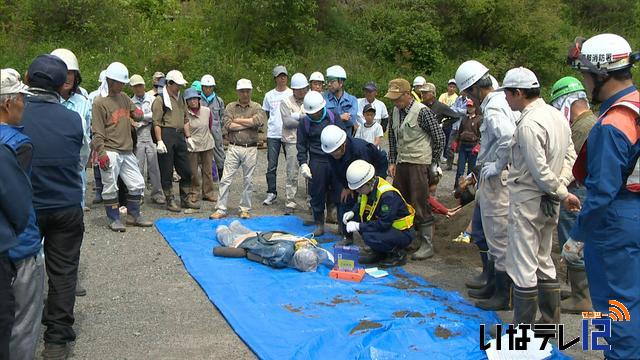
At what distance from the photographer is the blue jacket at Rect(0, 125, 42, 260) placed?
10.7ft

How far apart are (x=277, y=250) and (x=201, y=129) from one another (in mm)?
3308

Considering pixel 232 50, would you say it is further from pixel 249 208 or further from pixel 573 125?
pixel 573 125

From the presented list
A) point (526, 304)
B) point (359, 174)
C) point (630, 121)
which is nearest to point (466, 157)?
point (359, 174)

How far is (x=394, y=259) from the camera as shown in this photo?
21.4 ft

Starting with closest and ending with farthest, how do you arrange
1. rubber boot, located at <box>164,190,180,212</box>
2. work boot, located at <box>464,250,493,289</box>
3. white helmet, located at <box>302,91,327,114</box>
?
work boot, located at <box>464,250,493,289</box>, white helmet, located at <box>302,91,327,114</box>, rubber boot, located at <box>164,190,180,212</box>

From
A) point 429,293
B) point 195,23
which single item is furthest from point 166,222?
point 195,23

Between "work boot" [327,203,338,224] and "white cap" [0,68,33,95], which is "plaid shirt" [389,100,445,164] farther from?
"white cap" [0,68,33,95]

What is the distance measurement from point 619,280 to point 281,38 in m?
18.6

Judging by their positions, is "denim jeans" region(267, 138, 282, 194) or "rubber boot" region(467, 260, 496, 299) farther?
"denim jeans" region(267, 138, 282, 194)

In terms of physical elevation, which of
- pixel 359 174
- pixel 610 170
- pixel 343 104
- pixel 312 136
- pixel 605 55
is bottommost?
pixel 359 174

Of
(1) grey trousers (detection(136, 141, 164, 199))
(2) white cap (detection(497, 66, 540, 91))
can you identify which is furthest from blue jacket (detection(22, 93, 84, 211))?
(1) grey trousers (detection(136, 141, 164, 199))

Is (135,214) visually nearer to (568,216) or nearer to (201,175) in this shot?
(201,175)

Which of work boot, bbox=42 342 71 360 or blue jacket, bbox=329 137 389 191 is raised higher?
blue jacket, bbox=329 137 389 191

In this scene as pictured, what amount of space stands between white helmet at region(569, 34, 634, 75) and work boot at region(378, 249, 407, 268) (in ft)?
11.1
